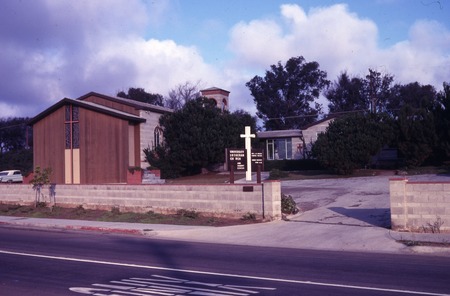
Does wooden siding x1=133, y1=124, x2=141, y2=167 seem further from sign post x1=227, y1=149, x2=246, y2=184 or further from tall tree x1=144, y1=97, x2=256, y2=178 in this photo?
sign post x1=227, y1=149, x2=246, y2=184

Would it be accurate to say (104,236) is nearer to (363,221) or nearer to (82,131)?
(363,221)

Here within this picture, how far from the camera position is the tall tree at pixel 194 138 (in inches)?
1784

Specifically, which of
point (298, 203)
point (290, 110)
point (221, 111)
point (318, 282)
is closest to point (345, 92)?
point (290, 110)

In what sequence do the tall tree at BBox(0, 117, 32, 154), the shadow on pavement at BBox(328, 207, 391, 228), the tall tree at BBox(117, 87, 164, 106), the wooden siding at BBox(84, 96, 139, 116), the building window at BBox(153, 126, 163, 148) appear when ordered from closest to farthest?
the shadow on pavement at BBox(328, 207, 391, 228)
the wooden siding at BBox(84, 96, 139, 116)
the building window at BBox(153, 126, 163, 148)
the tall tree at BBox(117, 87, 164, 106)
the tall tree at BBox(0, 117, 32, 154)

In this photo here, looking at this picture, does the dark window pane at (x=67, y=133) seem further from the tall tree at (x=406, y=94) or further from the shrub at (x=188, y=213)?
the tall tree at (x=406, y=94)

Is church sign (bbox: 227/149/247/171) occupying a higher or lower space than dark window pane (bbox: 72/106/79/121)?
lower

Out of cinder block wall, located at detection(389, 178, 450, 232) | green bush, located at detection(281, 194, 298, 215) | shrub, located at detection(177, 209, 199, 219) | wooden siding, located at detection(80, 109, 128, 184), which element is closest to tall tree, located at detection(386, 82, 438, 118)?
wooden siding, located at detection(80, 109, 128, 184)

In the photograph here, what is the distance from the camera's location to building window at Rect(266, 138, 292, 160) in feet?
180

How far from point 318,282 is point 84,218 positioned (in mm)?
16367

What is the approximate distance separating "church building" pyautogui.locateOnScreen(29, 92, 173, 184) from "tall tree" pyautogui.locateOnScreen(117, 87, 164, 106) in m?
40.9

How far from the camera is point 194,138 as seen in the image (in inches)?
1783

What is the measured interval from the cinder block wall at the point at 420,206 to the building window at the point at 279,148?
1472 inches

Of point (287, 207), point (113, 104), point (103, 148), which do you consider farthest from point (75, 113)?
point (287, 207)

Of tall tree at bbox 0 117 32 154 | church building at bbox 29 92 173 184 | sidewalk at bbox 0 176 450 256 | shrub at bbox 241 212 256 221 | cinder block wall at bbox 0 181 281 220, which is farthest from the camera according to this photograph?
tall tree at bbox 0 117 32 154
